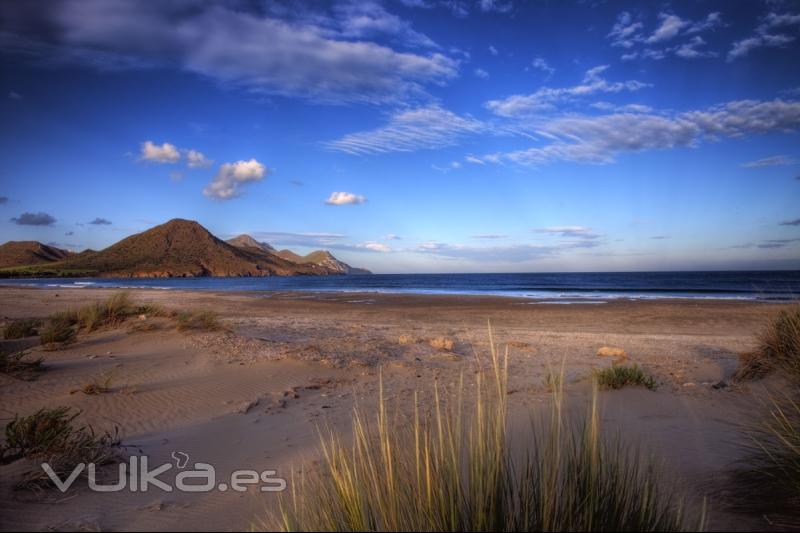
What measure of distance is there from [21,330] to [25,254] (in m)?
166

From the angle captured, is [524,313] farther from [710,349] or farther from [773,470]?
[773,470]

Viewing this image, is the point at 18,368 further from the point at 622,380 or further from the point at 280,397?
the point at 622,380

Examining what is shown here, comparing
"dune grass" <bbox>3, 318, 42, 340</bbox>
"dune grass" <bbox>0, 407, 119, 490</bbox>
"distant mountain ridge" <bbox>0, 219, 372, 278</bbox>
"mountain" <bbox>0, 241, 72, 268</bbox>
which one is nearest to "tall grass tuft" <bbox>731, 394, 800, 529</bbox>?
"dune grass" <bbox>0, 407, 119, 490</bbox>

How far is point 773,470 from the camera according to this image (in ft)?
12.5

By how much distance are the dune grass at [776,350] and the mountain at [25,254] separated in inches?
6525

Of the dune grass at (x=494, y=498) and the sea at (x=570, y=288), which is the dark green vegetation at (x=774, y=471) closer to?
the dune grass at (x=494, y=498)

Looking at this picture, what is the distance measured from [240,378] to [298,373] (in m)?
1.04

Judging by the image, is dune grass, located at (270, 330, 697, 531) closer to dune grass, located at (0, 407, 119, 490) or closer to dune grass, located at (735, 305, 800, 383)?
dune grass, located at (0, 407, 119, 490)

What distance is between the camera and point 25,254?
139125mm

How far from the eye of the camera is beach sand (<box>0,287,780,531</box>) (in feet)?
11.5

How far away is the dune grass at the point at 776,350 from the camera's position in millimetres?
6906

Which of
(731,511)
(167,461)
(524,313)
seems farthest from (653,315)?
(167,461)

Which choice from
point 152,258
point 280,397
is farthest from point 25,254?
point 280,397

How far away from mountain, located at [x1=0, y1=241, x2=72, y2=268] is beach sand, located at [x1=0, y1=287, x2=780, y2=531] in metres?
157
